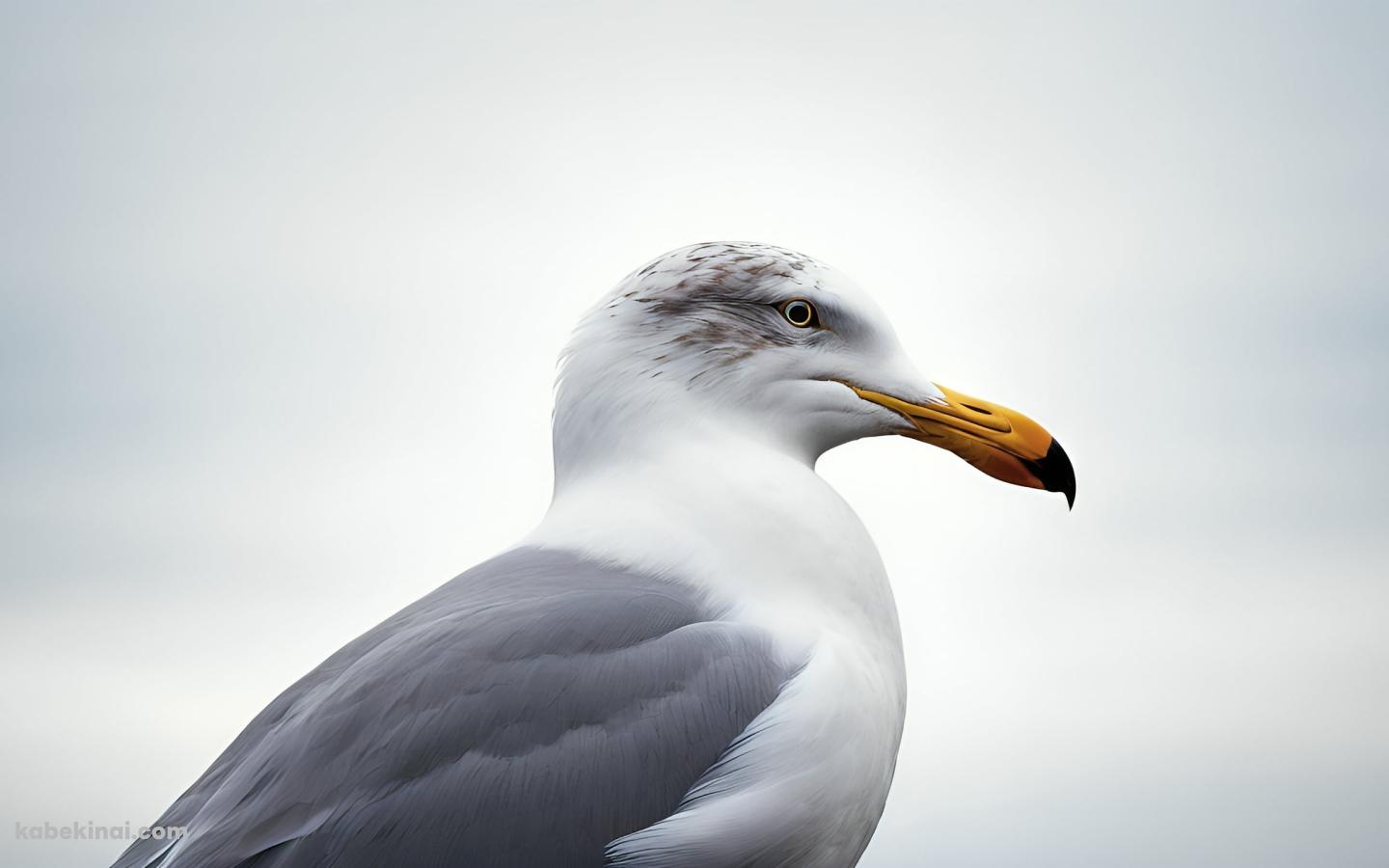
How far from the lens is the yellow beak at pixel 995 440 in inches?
135

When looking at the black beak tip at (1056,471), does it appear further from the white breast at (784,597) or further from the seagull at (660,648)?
the white breast at (784,597)

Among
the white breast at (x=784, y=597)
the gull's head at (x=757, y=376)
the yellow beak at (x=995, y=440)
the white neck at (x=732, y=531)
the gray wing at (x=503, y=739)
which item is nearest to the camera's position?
the gray wing at (x=503, y=739)

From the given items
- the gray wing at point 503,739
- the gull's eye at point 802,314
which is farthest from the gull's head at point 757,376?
the gray wing at point 503,739

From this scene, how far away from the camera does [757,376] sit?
3.37 meters

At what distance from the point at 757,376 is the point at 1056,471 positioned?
0.83 metres

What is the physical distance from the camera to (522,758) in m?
2.75

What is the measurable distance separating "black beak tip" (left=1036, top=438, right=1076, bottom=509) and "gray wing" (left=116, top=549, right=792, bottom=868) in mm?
964

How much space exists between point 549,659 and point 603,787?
0.29 metres

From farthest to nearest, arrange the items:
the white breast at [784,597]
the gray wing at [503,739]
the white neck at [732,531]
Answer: the white neck at [732,531], the white breast at [784,597], the gray wing at [503,739]

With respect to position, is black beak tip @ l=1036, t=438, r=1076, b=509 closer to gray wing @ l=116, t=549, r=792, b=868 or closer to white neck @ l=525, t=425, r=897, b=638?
white neck @ l=525, t=425, r=897, b=638

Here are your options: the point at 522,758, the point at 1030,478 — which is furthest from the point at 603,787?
the point at 1030,478

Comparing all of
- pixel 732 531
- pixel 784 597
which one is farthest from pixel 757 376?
pixel 784 597

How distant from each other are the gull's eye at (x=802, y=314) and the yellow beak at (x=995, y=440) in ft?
Result: 0.68

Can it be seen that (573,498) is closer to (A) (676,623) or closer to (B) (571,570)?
(B) (571,570)
